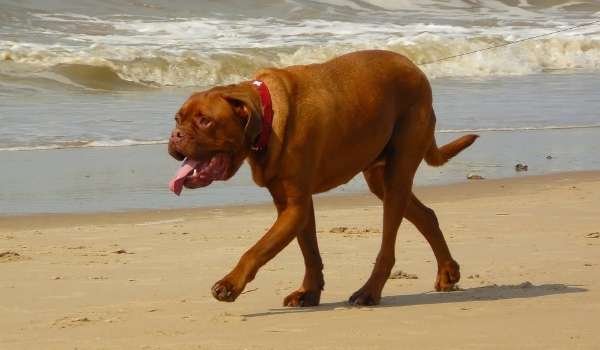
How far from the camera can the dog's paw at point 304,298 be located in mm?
6203

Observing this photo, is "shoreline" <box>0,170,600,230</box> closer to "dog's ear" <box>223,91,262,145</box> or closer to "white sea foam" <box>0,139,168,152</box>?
"white sea foam" <box>0,139,168,152</box>

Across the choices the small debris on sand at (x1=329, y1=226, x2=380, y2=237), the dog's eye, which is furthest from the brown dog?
the small debris on sand at (x1=329, y1=226, x2=380, y2=237)

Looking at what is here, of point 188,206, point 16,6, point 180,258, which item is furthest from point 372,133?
point 16,6

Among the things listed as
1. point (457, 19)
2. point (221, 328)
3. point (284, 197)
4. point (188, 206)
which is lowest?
point (457, 19)

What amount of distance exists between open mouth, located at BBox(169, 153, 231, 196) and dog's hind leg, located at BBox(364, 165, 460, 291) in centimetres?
118

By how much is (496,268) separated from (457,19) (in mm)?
24801

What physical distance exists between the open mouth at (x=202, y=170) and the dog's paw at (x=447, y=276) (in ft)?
5.01

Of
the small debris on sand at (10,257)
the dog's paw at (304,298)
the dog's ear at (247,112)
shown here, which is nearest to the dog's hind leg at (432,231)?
the dog's paw at (304,298)

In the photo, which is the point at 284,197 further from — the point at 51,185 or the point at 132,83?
the point at 132,83

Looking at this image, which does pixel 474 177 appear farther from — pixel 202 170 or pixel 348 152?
pixel 202 170

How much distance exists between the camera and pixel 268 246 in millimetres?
5730

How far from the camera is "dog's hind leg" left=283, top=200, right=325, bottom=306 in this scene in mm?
6211

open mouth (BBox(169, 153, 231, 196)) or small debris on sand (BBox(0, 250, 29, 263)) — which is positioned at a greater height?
open mouth (BBox(169, 153, 231, 196))

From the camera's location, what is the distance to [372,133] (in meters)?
6.19
